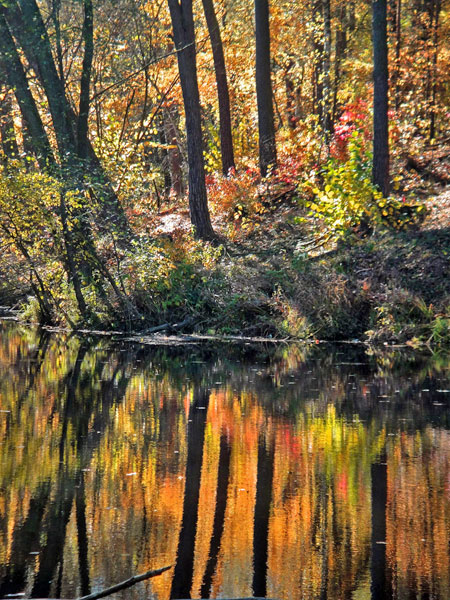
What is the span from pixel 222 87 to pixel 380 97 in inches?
293

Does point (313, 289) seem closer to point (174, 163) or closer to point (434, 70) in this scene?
point (434, 70)

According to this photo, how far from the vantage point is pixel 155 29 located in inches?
1213

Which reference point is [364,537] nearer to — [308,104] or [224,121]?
[224,121]

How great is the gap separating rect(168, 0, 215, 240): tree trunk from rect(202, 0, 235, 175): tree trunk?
8.89ft

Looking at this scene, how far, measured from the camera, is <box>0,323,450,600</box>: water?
205 inches

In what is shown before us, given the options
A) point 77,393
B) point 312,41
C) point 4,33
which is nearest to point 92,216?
point 4,33

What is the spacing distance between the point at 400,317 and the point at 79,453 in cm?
1090

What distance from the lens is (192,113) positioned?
76.2 feet

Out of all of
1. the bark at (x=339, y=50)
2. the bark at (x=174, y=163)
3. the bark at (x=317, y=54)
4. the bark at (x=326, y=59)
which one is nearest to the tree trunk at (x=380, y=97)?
the bark at (x=326, y=59)

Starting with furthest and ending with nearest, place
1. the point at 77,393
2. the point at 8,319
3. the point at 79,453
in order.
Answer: the point at 8,319
the point at 77,393
the point at 79,453

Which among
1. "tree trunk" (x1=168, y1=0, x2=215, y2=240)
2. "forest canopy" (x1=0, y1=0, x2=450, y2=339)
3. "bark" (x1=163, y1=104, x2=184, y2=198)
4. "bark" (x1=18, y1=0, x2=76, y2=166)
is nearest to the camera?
"forest canopy" (x1=0, y1=0, x2=450, y2=339)

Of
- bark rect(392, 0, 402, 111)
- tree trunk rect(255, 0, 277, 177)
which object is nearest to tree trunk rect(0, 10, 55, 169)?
tree trunk rect(255, 0, 277, 177)

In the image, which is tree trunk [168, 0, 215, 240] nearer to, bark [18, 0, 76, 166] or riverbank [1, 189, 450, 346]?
riverbank [1, 189, 450, 346]

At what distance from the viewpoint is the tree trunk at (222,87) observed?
85.6 ft
